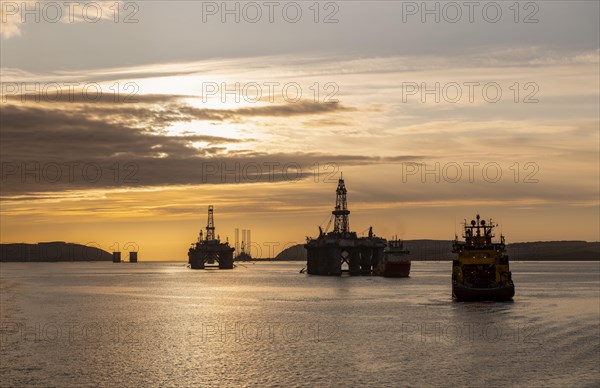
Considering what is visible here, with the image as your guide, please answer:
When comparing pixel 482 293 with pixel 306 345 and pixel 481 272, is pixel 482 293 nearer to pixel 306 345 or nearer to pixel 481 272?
pixel 481 272

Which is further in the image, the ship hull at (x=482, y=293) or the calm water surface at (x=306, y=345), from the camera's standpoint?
the ship hull at (x=482, y=293)

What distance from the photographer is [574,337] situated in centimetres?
7206

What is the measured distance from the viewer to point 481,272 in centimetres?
10450

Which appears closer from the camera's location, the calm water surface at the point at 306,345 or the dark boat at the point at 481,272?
the calm water surface at the point at 306,345

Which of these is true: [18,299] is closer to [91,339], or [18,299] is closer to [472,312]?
[91,339]

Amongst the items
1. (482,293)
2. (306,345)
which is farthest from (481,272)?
(306,345)

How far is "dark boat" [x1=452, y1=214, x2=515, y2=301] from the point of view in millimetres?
102875

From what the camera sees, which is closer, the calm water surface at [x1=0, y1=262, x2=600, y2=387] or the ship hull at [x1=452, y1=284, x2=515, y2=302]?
the calm water surface at [x1=0, y1=262, x2=600, y2=387]

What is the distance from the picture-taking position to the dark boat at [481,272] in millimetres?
102875

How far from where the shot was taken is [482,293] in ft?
342

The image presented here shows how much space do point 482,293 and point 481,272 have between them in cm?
287

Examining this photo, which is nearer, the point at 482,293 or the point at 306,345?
the point at 306,345

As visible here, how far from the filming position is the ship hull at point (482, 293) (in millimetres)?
102812

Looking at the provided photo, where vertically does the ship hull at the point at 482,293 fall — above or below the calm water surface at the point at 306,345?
above
